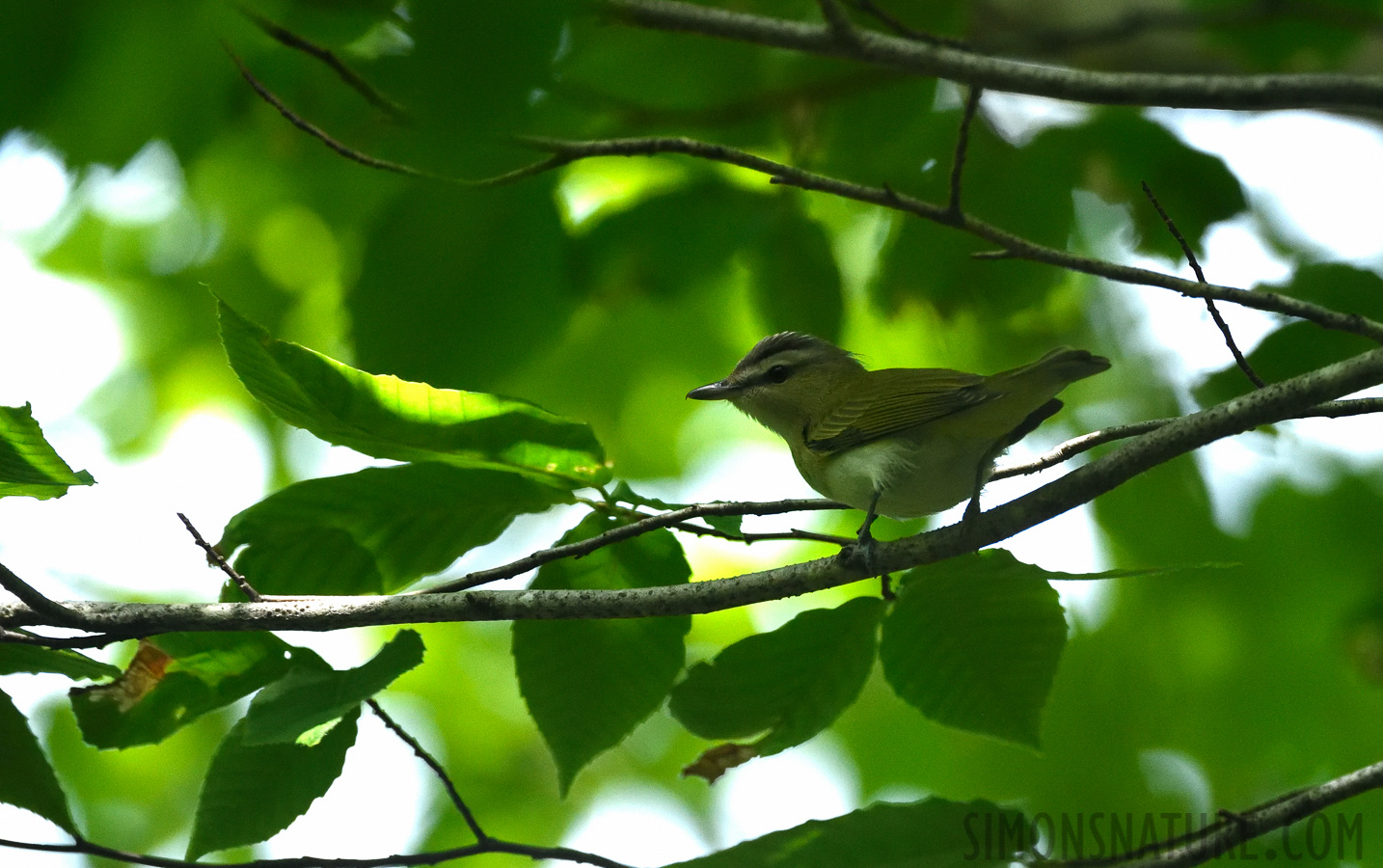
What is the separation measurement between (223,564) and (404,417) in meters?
0.48

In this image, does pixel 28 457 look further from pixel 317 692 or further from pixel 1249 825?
pixel 1249 825

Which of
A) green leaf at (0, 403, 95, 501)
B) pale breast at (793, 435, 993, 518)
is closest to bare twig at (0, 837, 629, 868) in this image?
green leaf at (0, 403, 95, 501)

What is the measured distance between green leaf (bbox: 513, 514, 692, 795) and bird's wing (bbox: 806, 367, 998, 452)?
1185 millimetres

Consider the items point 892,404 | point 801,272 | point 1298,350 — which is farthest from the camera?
point 801,272

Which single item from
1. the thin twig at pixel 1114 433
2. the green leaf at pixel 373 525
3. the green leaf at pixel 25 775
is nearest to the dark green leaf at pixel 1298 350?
the thin twig at pixel 1114 433

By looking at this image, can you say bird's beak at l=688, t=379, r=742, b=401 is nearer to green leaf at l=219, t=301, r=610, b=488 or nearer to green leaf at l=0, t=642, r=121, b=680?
green leaf at l=219, t=301, r=610, b=488

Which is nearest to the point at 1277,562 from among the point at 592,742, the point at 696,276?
the point at 696,276

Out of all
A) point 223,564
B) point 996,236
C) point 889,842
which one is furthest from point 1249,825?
point 223,564

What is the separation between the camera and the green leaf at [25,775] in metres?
2.07

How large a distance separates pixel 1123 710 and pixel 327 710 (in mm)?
4787

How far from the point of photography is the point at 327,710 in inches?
71.5

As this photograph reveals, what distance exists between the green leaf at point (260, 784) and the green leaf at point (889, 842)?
0.76 m

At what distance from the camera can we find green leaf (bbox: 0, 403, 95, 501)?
186cm

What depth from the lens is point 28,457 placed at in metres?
1.89
